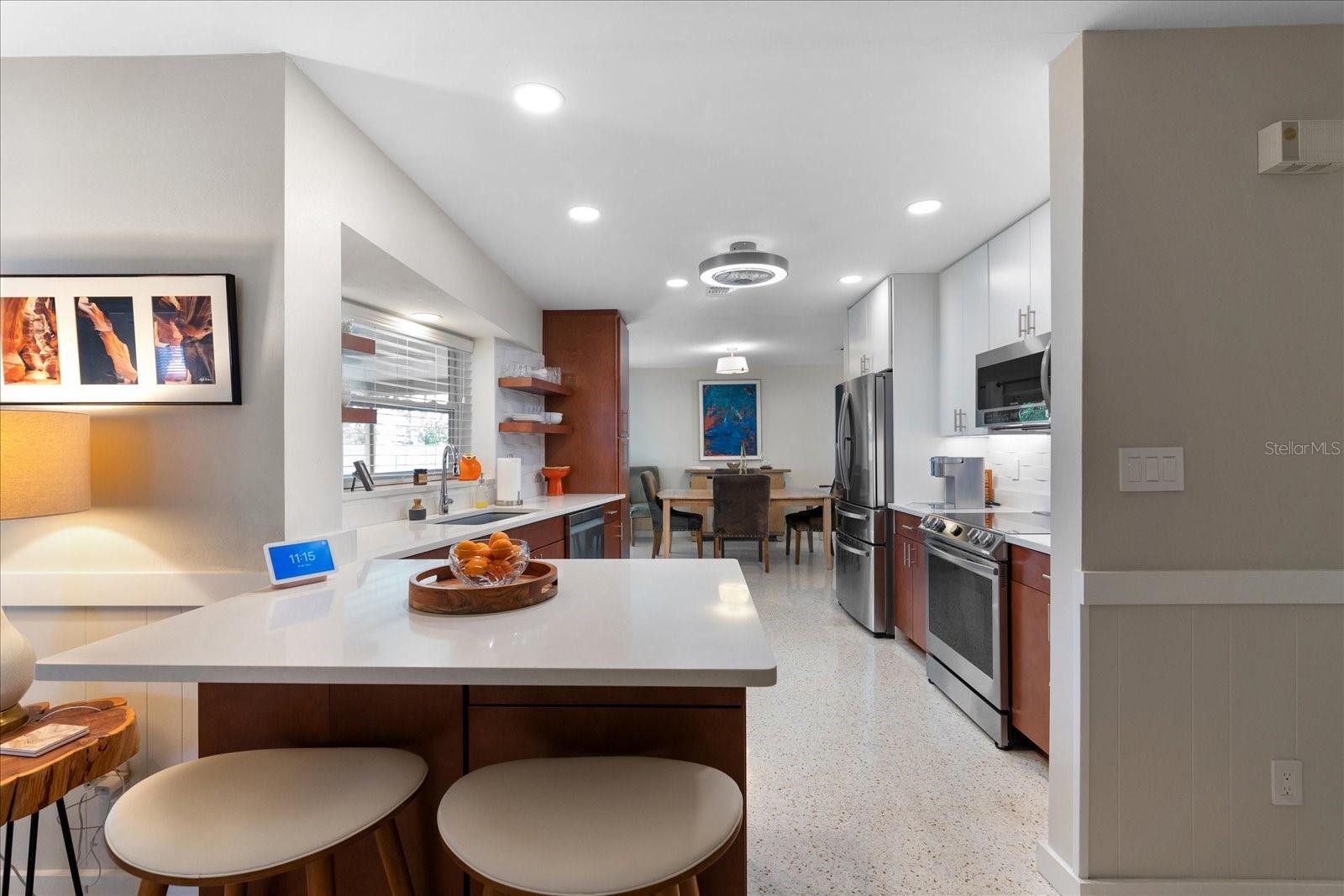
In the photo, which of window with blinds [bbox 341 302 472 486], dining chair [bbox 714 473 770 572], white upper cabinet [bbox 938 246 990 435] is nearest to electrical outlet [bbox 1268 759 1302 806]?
white upper cabinet [bbox 938 246 990 435]

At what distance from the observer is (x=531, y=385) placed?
14.6ft

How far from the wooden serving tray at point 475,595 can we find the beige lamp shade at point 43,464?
0.85 meters

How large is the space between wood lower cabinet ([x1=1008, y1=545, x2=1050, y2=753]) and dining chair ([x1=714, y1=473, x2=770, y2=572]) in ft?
11.6

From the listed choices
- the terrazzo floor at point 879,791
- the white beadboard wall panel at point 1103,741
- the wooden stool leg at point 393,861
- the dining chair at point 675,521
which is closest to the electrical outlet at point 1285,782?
the white beadboard wall panel at point 1103,741

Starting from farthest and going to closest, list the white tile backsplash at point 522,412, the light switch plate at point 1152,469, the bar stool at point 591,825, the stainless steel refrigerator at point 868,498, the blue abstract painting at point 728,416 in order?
the blue abstract painting at point 728,416 < the white tile backsplash at point 522,412 < the stainless steel refrigerator at point 868,498 < the light switch plate at point 1152,469 < the bar stool at point 591,825

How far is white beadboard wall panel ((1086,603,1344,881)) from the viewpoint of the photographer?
66.6 inches

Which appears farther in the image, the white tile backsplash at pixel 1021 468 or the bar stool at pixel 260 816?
the white tile backsplash at pixel 1021 468

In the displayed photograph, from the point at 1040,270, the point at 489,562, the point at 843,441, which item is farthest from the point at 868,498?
the point at 489,562

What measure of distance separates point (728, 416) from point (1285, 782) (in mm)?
7500

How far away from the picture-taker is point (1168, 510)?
1736mm

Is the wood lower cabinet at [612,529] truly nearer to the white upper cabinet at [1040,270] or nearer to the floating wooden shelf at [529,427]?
the floating wooden shelf at [529,427]

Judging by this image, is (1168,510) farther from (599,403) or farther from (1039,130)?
(599,403)

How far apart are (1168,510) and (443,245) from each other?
291cm

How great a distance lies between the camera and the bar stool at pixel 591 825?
2.90ft
